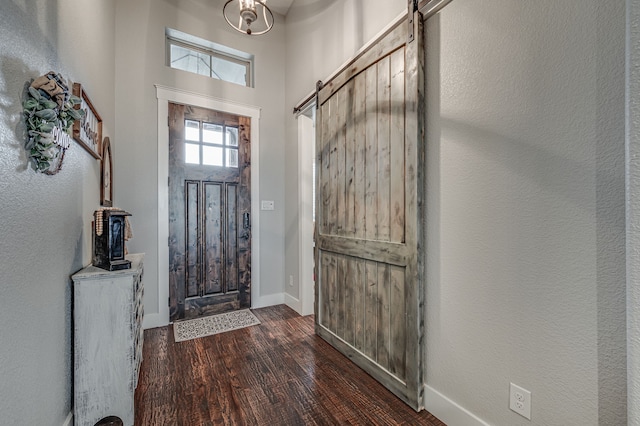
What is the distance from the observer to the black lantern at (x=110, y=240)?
5.13ft

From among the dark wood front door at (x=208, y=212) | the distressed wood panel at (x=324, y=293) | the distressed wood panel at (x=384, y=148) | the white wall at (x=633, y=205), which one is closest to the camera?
the white wall at (x=633, y=205)

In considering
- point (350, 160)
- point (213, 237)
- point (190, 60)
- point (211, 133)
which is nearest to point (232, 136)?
point (211, 133)

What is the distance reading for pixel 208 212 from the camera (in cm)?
304

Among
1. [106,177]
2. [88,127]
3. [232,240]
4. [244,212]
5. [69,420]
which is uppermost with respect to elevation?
[88,127]

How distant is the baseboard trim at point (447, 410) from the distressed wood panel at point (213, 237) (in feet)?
7.58

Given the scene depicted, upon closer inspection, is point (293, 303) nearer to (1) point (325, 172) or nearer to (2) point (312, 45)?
(1) point (325, 172)

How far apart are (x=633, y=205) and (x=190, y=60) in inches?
142

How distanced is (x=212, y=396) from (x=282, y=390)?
43 centimetres

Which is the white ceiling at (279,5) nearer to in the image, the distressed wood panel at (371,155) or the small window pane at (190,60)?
the small window pane at (190,60)

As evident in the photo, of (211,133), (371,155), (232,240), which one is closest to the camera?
(371,155)

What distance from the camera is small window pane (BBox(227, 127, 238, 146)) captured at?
10.4ft

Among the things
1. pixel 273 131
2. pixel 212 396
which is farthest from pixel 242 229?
pixel 212 396

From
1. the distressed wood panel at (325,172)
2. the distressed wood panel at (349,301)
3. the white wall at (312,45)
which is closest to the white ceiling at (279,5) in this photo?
the white wall at (312,45)

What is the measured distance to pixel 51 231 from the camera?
3.98 ft
